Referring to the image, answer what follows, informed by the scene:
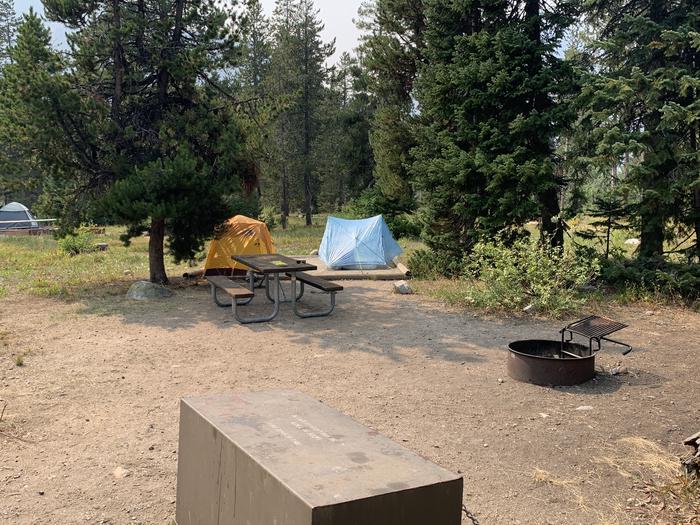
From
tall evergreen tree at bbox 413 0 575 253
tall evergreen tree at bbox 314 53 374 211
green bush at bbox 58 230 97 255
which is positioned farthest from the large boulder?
tall evergreen tree at bbox 314 53 374 211

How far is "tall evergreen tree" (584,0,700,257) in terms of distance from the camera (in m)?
9.92

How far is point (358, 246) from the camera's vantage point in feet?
51.7

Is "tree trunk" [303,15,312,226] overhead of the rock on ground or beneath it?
overhead

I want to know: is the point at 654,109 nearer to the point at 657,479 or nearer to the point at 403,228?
the point at 657,479

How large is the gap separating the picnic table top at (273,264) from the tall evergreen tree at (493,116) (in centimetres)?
407

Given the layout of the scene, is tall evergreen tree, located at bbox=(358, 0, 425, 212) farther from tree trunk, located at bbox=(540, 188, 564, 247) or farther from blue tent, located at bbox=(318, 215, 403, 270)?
tree trunk, located at bbox=(540, 188, 564, 247)

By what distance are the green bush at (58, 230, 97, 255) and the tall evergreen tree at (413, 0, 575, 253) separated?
11375 mm

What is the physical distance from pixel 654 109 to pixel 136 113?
31.8 feet

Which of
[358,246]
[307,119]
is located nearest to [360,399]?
[358,246]

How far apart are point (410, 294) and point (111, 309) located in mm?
5593

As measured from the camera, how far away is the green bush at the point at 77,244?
18.7m

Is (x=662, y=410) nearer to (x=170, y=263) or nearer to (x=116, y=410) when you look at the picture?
(x=116, y=410)

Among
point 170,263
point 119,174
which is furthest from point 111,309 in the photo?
point 170,263

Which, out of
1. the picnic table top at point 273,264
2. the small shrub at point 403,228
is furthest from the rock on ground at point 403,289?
the small shrub at point 403,228
